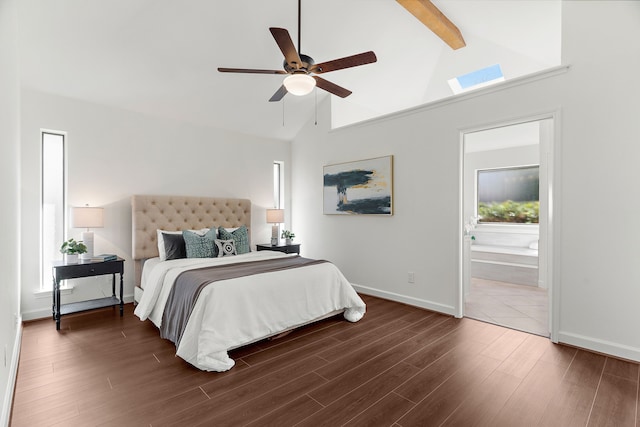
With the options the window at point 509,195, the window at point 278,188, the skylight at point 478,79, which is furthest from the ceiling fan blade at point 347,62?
the window at point 509,195

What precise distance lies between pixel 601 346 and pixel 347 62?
3.26m

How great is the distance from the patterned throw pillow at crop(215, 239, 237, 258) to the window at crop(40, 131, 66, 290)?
5.83 feet

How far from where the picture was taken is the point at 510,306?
13.1 feet

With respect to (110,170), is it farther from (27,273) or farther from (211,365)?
(211,365)

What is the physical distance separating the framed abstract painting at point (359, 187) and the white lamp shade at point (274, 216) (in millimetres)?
799

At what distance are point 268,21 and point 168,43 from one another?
3.58 ft

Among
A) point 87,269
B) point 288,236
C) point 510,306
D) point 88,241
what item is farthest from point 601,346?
point 88,241

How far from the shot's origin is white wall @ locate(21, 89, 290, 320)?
11.4 ft

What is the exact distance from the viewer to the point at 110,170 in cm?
402

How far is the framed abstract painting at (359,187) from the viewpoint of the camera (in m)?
4.34

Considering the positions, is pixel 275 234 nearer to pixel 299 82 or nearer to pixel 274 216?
pixel 274 216

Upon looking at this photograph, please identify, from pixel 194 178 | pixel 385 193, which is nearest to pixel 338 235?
pixel 385 193

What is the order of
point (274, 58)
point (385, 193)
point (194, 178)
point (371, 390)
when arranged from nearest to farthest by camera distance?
point (371, 390) < point (274, 58) < point (385, 193) < point (194, 178)

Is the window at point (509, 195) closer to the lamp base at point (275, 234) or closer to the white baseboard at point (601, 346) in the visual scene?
the white baseboard at point (601, 346)
